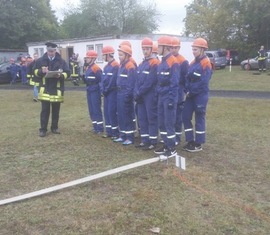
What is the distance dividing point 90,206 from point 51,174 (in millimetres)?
1465

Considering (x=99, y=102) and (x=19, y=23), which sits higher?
(x=19, y=23)

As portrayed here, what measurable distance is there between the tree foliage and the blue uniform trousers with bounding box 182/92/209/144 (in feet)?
96.3

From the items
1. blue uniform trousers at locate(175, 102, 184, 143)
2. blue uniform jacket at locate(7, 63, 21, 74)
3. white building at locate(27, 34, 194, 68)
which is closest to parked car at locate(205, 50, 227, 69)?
white building at locate(27, 34, 194, 68)

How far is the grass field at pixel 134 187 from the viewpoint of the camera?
4086 mm

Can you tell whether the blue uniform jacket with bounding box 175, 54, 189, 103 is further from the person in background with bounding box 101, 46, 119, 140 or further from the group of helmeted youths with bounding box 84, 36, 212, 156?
the person in background with bounding box 101, 46, 119, 140

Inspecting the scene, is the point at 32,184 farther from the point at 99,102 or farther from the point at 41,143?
the point at 99,102

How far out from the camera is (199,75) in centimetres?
646

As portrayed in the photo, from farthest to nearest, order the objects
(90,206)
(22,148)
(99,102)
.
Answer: (99,102)
(22,148)
(90,206)

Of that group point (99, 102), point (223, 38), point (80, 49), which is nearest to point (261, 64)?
point (80, 49)

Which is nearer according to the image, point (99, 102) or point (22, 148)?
point (22, 148)

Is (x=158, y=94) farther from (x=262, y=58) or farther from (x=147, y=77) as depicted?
(x=262, y=58)

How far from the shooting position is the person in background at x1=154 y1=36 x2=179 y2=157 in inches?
241

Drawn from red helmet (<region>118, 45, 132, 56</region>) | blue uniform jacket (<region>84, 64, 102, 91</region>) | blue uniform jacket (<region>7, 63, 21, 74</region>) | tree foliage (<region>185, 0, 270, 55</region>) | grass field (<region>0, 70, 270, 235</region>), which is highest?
tree foliage (<region>185, 0, 270, 55</region>)

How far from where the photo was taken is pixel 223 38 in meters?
41.8
